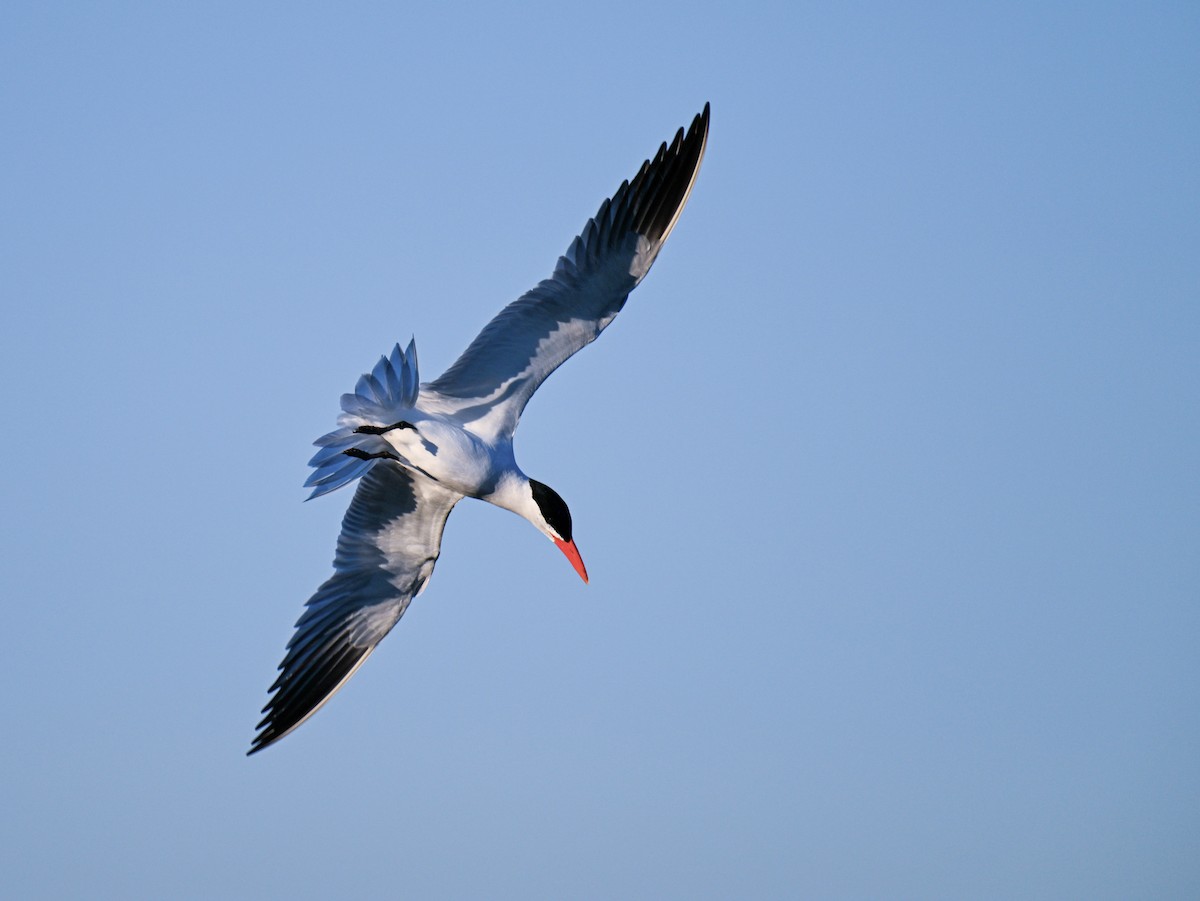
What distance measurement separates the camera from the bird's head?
1147cm

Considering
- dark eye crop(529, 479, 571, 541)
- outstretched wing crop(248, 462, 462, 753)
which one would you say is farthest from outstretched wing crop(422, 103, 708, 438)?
outstretched wing crop(248, 462, 462, 753)

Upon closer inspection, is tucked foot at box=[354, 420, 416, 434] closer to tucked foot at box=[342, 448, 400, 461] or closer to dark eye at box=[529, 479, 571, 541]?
tucked foot at box=[342, 448, 400, 461]

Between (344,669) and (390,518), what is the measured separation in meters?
1.42

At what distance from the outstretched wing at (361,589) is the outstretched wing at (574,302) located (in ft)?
4.12

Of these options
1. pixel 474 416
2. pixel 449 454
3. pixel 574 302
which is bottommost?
pixel 449 454

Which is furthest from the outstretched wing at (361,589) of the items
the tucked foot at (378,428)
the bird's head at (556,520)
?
the tucked foot at (378,428)

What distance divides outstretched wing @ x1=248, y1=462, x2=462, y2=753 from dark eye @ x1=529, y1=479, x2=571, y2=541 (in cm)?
120

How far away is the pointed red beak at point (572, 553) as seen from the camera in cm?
1159

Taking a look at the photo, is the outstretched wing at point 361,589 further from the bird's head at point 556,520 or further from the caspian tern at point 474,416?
the bird's head at point 556,520

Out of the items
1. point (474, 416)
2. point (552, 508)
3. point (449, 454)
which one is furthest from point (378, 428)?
point (552, 508)

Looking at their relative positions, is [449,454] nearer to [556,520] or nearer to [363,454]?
[363,454]

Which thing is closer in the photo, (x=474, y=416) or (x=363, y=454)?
(x=363, y=454)

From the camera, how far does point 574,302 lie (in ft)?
36.6

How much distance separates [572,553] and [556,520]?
1.07ft
